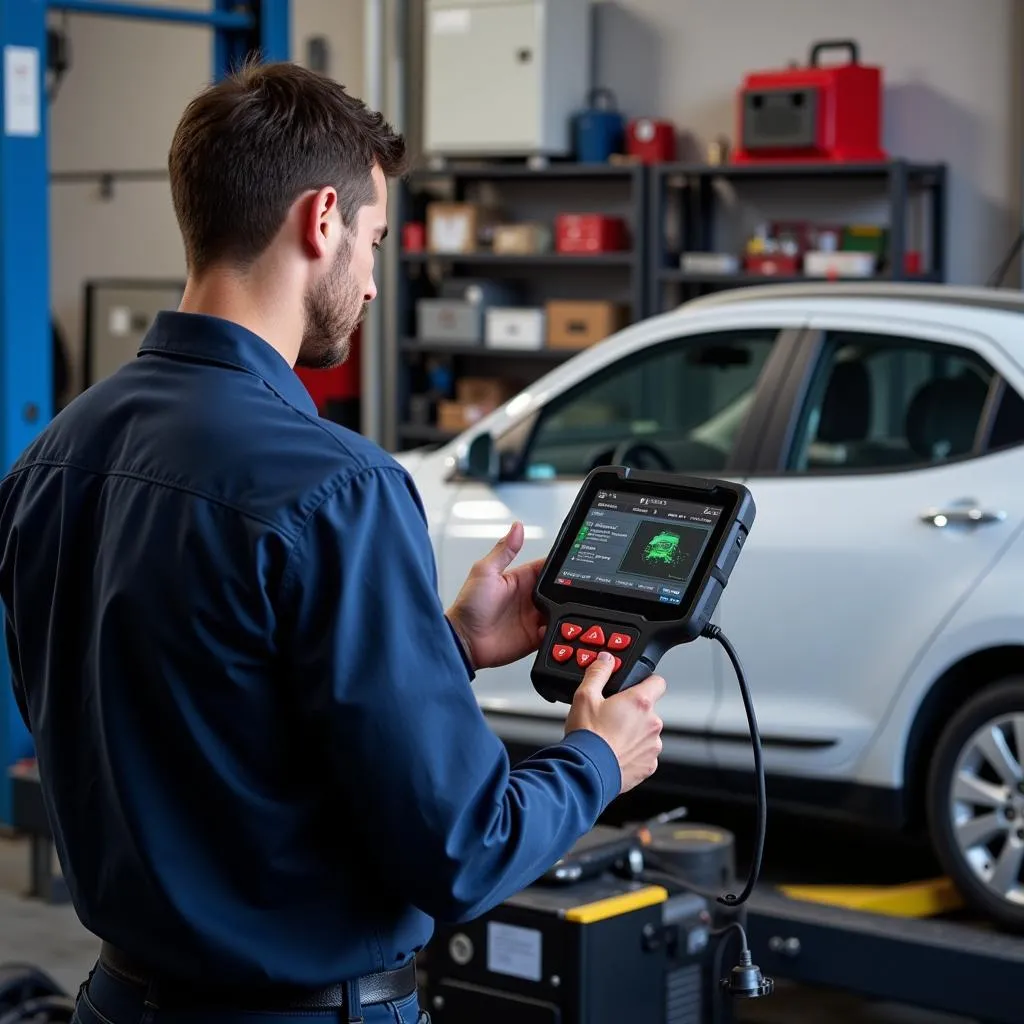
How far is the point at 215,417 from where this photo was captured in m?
1.56

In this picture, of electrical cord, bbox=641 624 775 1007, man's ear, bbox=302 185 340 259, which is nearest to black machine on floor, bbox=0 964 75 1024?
electrical cord, bbox=641 624 775 1007

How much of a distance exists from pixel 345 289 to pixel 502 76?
25.0ft

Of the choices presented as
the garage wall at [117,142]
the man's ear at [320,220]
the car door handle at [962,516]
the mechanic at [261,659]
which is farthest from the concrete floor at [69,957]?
→ the garage wall at [117,142]

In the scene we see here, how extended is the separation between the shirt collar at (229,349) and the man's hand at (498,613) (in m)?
0.40

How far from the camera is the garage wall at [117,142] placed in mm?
11195

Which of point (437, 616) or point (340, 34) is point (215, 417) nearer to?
point (437, 616)

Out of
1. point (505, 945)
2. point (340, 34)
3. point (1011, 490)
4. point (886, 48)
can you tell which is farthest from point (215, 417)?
point (340, 34)

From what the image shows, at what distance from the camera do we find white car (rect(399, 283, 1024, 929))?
4.13 metres

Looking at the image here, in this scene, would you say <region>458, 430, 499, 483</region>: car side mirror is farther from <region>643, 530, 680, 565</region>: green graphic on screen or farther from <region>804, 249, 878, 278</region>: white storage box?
<region>804, 249, 878, 278</region>: white storage box

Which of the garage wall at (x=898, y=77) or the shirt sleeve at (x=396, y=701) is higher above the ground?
the garage wall at (x=898, y=77)

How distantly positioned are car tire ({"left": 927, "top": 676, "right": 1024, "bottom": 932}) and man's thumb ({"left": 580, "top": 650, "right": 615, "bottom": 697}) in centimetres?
253

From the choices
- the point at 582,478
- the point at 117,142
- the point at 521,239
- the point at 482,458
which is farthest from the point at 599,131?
the point at 482,458

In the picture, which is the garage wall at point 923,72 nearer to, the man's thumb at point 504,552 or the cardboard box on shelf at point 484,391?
the cardboard box on shelf at point 484,391

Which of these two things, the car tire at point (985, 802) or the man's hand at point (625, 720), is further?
the car tire at point (985, 802)
